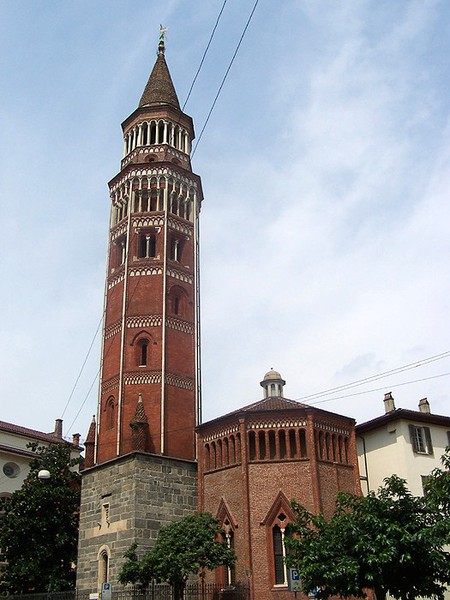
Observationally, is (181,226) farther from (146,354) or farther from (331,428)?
(331,428)

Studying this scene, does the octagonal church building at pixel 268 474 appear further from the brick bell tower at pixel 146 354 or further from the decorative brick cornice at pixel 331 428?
the brick bell tower at pixel 146 354

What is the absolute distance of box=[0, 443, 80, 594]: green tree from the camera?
33.0 metres

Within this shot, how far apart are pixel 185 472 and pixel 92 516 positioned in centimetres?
473

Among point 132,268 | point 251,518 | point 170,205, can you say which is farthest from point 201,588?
point 170,205

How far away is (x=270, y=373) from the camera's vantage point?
120 feet

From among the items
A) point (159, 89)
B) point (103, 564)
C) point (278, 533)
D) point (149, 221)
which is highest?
point (159, 89)

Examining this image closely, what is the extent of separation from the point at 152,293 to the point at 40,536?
45.0 feet

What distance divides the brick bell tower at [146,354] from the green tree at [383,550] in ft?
37.2

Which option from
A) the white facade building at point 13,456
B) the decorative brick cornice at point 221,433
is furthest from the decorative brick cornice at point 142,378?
the white facade building at point 13,456

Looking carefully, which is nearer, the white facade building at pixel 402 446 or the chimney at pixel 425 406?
the white facade building at pixel 402 446

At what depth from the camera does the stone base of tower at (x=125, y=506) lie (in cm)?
2847

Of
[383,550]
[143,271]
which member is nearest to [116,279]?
[143,271]

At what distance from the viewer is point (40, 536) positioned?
34.2 metres

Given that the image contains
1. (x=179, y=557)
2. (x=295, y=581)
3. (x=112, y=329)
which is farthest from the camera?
(x=112, y=329)
